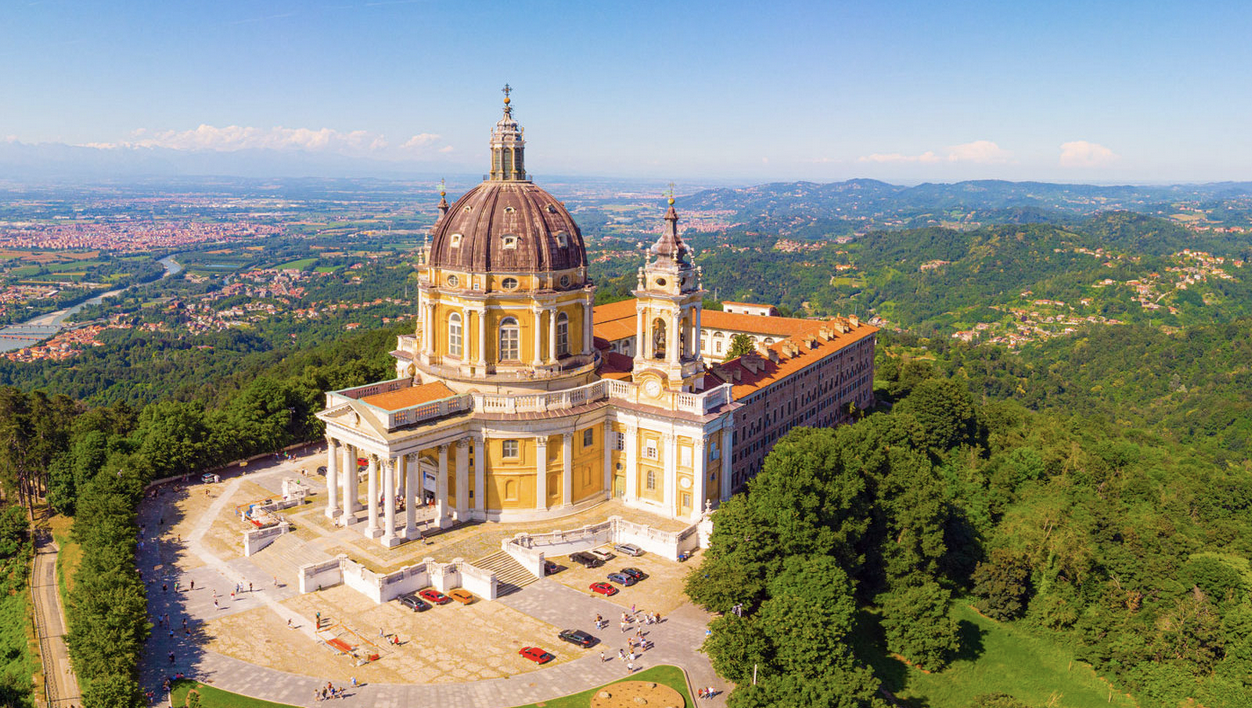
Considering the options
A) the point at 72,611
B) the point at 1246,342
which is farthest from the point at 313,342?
the point at 1246,342

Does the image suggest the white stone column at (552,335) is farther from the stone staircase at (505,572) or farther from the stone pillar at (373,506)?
the stone staircase at (505,572)

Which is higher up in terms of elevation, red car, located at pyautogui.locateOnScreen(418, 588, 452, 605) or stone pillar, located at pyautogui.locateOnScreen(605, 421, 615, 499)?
stone pillar, located at pyautogui.locateOnScreen(605, 421, 615, 499)

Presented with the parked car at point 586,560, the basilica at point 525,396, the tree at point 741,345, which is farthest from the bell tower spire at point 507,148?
the tree at point 741,345

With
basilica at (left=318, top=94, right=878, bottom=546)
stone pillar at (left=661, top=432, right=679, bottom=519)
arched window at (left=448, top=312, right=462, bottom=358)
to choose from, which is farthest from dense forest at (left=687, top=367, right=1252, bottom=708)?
arched window at (left=448, top=312, right=462, bottom=358)

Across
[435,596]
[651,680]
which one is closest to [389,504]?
[435,596]

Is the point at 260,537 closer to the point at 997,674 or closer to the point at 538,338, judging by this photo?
the point at 538,338

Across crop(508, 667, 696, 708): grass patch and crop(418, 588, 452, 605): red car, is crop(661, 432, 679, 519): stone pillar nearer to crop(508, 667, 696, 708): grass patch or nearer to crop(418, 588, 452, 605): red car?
crop(418, 588, 452, 605): red car
